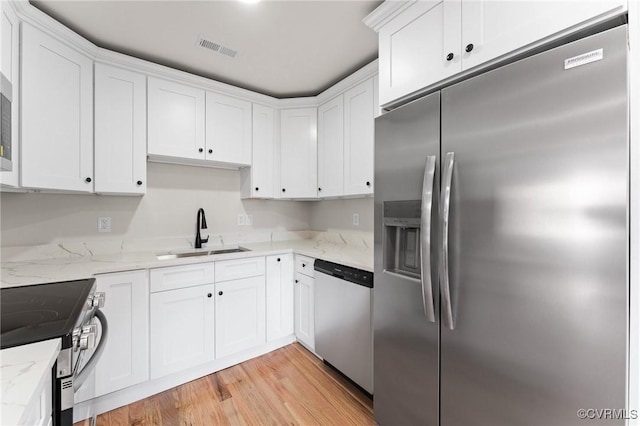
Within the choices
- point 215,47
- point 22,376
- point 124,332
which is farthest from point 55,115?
point 22,376

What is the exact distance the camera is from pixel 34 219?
1926mm

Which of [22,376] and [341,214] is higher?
[341,214]

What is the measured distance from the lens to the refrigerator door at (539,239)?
0.76m

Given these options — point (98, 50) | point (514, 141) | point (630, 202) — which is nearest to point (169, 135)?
point (98, 50)

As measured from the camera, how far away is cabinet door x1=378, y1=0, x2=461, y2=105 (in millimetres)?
1202

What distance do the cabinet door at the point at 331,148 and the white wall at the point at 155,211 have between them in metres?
0.77

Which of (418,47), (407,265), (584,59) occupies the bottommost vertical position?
(407,265)

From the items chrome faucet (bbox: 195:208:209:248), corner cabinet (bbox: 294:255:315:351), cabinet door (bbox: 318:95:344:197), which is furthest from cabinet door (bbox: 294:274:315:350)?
chrome faucet (bbox: 195:208:209:248)

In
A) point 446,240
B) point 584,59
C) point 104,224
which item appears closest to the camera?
point 584,59

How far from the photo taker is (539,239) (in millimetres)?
878

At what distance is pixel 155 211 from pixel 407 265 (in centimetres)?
224

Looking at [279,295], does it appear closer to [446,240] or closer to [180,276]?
[180,276]

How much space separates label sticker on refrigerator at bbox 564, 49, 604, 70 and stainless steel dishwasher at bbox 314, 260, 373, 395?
52.0 inches

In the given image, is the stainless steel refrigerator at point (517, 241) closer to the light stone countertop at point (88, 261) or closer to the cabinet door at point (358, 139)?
the light stone countertop at point (88, 261)
